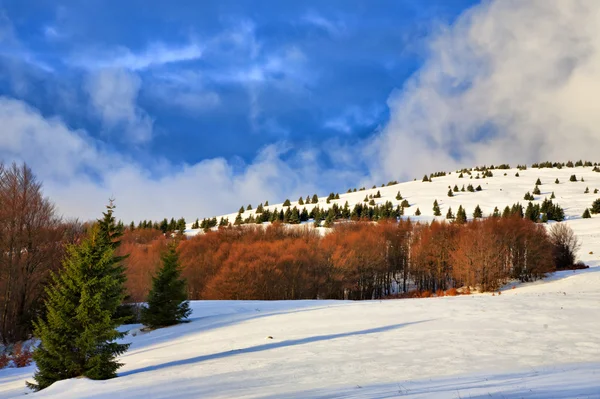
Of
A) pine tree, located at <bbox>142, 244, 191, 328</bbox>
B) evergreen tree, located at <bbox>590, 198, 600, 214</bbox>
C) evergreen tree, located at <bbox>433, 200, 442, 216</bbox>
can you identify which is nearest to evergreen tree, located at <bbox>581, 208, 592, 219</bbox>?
evergreen tree, located at <bbox>590, 198, 600, 214</bbox>

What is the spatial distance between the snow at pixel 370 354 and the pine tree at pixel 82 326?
71cm

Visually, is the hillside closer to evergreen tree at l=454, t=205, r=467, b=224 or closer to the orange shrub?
evergreen tree at l=454, t=205, r=467, b=224

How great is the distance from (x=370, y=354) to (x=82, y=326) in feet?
30.0

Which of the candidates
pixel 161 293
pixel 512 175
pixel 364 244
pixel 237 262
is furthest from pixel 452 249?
pixel 512 175

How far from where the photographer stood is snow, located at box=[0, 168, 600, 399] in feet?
29.1

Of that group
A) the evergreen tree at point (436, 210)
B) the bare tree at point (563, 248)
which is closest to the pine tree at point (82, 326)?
the bare tree at point (563, 248)

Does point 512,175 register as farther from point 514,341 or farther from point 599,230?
point 514,341

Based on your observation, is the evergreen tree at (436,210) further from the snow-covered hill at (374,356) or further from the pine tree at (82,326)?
the pine tree at (82,326)

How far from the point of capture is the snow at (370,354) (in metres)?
8.86

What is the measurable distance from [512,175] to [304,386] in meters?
101

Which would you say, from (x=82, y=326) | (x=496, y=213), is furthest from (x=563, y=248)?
(x=82, y=326)

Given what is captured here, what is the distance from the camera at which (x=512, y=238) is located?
49.5m

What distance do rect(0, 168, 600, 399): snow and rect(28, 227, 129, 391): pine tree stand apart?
71cm

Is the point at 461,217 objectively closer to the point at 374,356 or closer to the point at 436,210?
the point at 436,210
